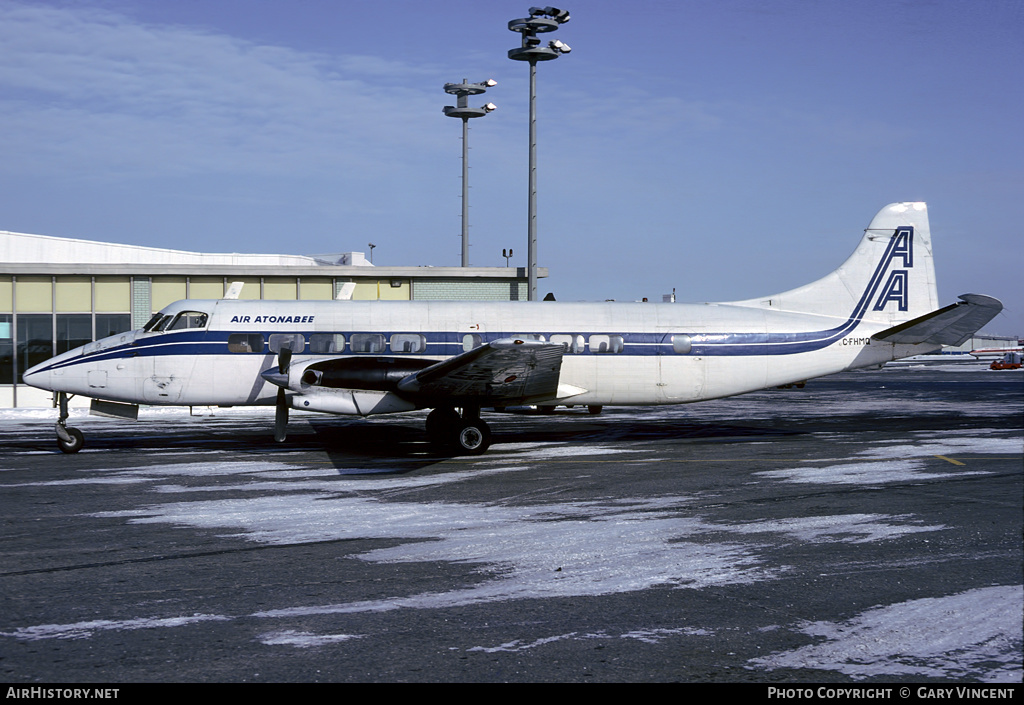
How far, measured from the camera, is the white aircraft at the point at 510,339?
62.1 feet

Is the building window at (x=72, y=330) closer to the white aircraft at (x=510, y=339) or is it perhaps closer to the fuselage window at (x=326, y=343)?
the white aircraft at (x=510, y=339)

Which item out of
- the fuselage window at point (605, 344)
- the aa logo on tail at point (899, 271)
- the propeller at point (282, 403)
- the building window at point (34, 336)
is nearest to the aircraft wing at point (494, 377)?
Answer: the fuselage window at point (605, 344)

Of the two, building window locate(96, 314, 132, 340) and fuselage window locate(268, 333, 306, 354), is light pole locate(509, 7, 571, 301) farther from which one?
building window locate(96, 314, 132, 340)

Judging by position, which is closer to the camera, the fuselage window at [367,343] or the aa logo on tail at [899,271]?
the fuselage window at [367,343]

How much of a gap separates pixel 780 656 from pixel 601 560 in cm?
331

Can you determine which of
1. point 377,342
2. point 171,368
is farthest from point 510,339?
point 171,368

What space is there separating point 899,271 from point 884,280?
0.50 meters

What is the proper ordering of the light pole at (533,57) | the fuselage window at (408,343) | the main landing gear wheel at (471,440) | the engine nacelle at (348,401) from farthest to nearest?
1. the light pole at (533,57)
2. the fuselage window at (408,343)
3. the main landing gear wheel at (471,440)
4. the engine nacelle at (348,401)

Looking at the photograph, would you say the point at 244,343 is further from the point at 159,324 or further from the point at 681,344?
the point at 681,344

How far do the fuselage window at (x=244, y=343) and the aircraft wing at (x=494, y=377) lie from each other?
418cm

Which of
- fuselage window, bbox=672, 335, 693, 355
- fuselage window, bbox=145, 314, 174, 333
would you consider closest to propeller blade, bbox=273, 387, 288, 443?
fuselage window, bbox=145, 314, 174, 333

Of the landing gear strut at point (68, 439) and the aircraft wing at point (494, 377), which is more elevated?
the aircraft wing at point (494, 377)

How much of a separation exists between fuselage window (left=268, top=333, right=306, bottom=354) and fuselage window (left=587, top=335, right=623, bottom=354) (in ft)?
22.4

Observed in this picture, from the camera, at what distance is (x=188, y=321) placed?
2056 cm
